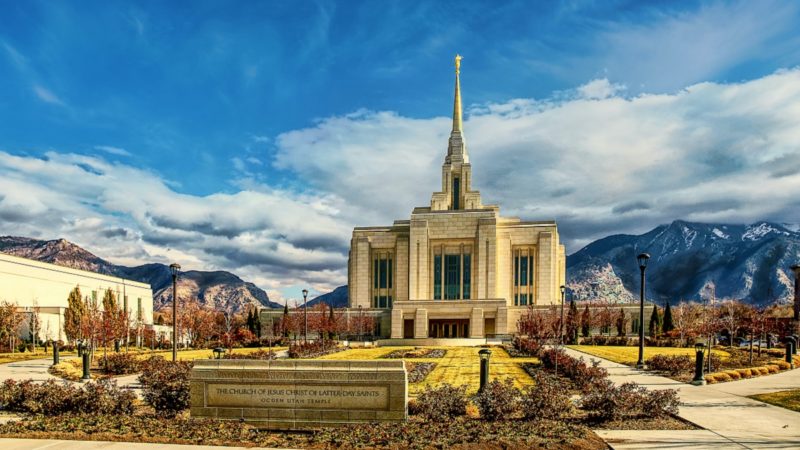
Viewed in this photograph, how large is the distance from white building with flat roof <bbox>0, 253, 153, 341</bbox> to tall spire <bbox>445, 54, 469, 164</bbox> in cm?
5590

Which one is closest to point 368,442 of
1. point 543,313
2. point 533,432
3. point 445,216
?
point 533,432

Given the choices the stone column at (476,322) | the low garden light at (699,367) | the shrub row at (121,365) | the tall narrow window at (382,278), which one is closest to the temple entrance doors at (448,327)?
the stone column at (476,322)

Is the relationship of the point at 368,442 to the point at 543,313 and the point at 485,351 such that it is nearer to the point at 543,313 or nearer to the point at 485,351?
the point at 485,351

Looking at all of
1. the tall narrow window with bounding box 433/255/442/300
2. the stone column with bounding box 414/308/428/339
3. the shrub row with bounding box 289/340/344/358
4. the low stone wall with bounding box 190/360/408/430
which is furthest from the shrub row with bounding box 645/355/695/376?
the tall narrow window with bounding box 433/255/442/300

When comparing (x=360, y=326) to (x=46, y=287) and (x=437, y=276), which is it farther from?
(x=46, y=287)

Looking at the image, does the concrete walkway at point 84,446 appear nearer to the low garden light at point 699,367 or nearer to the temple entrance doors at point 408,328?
the low garden light at point 699,367

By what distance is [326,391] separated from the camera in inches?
480

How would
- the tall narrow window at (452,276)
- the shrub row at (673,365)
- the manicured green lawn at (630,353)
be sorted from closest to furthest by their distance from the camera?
1. the shrub row at (673,365)
2. the manicured green lawn at (630,353)
3. the tall narrow window at (452,276)

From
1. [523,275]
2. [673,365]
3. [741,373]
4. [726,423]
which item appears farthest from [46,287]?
[726,423]

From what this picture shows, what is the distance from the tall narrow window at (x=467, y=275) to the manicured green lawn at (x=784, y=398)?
67.0 meters

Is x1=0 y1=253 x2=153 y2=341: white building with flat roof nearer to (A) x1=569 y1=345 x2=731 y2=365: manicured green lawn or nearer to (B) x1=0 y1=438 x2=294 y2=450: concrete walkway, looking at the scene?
(A) x1=569 y1=345 x2=731 y2=365: manicured green lawn

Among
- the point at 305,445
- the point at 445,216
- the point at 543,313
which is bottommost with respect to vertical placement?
the point at 543,313

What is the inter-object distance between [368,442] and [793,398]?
1400 centimetres

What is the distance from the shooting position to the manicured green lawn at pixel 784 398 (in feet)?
52.0
